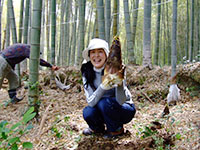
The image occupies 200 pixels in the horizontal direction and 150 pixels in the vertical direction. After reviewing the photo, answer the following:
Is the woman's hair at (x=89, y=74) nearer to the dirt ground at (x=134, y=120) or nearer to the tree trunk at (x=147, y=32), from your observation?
the dirt ground at (x=134, y=120)

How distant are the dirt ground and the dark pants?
0.14m

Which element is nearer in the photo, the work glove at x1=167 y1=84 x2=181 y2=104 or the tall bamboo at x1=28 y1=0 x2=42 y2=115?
the tall bamboo at x1=28 y1=0 x2=42 y2=115

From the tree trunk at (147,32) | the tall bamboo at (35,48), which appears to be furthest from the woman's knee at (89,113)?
the tree trunk at (147,32)

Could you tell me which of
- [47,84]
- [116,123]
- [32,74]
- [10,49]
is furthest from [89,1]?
[116,123]

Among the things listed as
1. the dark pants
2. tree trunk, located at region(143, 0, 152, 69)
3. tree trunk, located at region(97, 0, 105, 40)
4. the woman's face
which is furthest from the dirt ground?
tree trunk, located at region(97, 0, 105, 40)

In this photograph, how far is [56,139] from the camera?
2.16 m

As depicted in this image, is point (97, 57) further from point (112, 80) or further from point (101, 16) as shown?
point (101, 16)

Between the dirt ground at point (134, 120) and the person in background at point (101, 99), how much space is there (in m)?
0.15

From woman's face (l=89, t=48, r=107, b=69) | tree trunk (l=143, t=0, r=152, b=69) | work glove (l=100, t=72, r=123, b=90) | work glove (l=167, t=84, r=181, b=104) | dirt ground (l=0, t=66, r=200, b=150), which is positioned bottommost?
dirt ground (l=0, t=66, r=200, b=150)

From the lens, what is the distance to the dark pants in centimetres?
197

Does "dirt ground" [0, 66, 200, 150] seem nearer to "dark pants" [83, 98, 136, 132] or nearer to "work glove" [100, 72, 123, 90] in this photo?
"dark pants" [83, 98, 136, 132]

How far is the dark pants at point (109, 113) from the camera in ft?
6.46

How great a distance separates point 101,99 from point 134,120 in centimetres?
81

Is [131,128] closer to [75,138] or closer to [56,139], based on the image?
[75,138]
